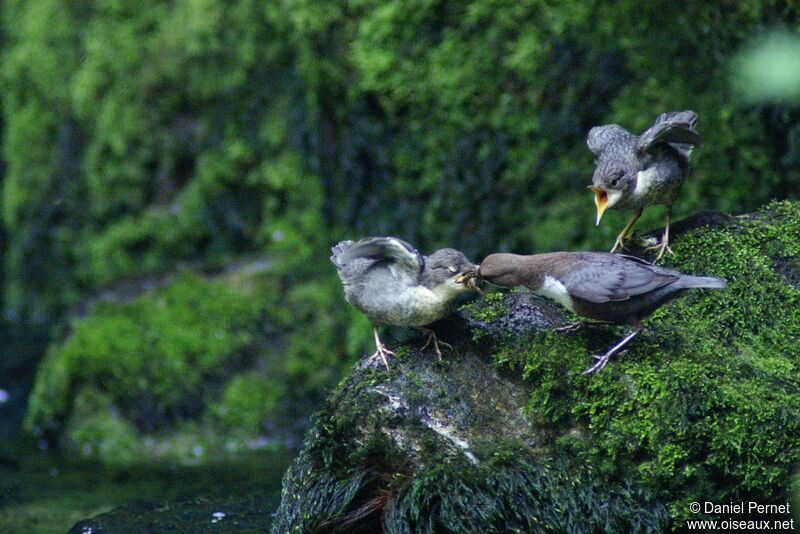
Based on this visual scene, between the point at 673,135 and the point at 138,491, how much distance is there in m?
4.59

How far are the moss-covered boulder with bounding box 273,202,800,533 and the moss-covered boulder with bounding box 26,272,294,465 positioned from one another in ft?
12.4

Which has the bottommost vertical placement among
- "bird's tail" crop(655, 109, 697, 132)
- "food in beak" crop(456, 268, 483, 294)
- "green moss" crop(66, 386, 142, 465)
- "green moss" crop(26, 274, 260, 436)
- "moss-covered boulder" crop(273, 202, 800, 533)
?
"green moss" crop(66, 386, 142, 465)

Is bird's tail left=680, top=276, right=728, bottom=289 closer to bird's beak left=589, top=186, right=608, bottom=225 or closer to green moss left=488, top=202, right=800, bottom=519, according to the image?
green moss left=488, top=202, right=800, bottom=519

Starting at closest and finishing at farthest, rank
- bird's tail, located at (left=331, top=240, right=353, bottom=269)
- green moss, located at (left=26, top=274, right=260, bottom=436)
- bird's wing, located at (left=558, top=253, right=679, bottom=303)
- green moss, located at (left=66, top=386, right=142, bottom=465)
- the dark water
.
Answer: bird's wing, located at (left=558, top=253, right=679, bottom=303) → bird's tail, located at (left=331, top=240, right=353, bottom=269) → the dark water → green moss, located at (left=66, top=386, right=142, bottom=465) → green moss, located at (left=26, top=274, right=260, bottom=436)

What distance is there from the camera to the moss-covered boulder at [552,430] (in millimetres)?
3703

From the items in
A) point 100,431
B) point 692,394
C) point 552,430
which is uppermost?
point 692,394

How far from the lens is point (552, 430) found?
3.95 m

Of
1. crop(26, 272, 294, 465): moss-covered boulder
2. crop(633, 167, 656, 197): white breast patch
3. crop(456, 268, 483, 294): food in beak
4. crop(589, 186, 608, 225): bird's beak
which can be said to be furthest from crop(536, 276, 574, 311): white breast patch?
crop(26, 272, 294, 465): moss-covered boulder

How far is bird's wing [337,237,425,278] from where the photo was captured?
414 cm

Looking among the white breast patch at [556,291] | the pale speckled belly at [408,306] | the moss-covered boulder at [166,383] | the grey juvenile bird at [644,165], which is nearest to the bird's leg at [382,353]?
the pale speckled belly at [408,306]

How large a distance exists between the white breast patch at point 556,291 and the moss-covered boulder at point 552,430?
0.73 ft

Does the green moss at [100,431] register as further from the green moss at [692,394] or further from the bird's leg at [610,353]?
the bird's leg at [610,353]

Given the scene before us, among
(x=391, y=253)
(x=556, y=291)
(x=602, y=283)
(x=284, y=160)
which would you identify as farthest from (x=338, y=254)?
(x=284, y=160)

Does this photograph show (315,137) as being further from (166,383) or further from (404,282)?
(404,282)
